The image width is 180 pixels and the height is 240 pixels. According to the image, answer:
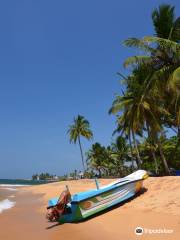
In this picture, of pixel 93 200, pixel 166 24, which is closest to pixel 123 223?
pixel 93 200

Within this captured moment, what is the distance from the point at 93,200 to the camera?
36.9ft

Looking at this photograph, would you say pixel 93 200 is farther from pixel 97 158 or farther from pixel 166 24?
pixel 97 158

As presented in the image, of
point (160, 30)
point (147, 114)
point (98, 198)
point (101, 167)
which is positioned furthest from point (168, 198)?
point (101, 167)

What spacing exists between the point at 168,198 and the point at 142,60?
7805 millimetres

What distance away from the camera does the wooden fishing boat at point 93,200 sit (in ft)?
35.3

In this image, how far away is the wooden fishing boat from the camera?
35.3 feet

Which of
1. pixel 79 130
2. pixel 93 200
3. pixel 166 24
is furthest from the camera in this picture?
pixel 79 130

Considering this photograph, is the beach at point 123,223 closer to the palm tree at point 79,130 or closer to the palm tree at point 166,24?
the palm tree at point 166,24

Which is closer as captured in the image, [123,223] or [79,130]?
[123,223]

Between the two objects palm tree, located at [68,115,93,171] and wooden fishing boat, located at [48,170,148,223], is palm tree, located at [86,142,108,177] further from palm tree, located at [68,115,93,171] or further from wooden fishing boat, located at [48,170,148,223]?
wooden fishing boat, located at [48,170,148,223]

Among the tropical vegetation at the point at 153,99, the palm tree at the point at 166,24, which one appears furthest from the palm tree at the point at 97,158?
the palm tree at the point at 166,24

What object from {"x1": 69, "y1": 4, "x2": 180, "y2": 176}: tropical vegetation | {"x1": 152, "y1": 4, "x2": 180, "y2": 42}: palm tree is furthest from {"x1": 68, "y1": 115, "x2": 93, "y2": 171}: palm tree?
{"x1": 152, "y1": 4, "x2": 180, "y2": 42}: palm tree

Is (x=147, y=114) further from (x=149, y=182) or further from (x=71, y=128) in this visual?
(x=71, y=128)

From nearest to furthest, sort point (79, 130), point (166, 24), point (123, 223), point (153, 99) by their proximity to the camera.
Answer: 1. point (123, 223)
2. point (166, 24)
3. point (153, 99)
4. point (79, 130)
